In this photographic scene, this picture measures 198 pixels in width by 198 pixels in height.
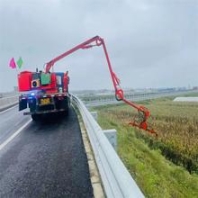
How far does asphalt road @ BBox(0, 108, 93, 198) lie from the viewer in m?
5.70

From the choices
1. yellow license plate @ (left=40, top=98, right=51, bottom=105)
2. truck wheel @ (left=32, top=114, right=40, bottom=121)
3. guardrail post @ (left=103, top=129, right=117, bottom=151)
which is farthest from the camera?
truck wheel @ (left=32, top=114, right=40, bottom=121)

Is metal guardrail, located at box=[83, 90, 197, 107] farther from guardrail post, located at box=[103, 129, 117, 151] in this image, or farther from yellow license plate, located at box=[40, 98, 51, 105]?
guardrail post, located at box=[103, 129, 117, 151]

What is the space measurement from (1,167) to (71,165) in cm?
162

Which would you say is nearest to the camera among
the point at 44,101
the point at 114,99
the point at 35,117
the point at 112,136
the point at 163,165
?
the point at 112,136

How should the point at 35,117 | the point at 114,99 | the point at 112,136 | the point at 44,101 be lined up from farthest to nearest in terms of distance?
the point at 114,99 < the point at 35,117 < the point at 44,101 < the point at 112,136

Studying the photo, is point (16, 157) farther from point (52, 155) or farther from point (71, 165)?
point (71, 165)

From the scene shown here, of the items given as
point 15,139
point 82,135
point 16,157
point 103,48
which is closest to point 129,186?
point 16,157

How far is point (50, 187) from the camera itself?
5879 millimetres

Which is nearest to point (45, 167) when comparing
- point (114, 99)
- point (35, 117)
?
point (35, 117)

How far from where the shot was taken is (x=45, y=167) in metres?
7.27

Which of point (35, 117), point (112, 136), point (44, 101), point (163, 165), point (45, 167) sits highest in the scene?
point (44, 101)

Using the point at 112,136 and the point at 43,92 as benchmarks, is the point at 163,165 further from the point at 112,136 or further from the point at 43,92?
the point at 43,92

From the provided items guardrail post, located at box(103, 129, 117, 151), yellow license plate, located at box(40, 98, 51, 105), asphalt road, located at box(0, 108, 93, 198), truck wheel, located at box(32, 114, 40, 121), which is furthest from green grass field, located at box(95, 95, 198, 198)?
truck wheel, located at box(32, 114, 40, 121)

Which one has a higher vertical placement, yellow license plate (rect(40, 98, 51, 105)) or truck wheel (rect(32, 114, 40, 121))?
yellow license plate (rect(40, 98, 51, 105))
